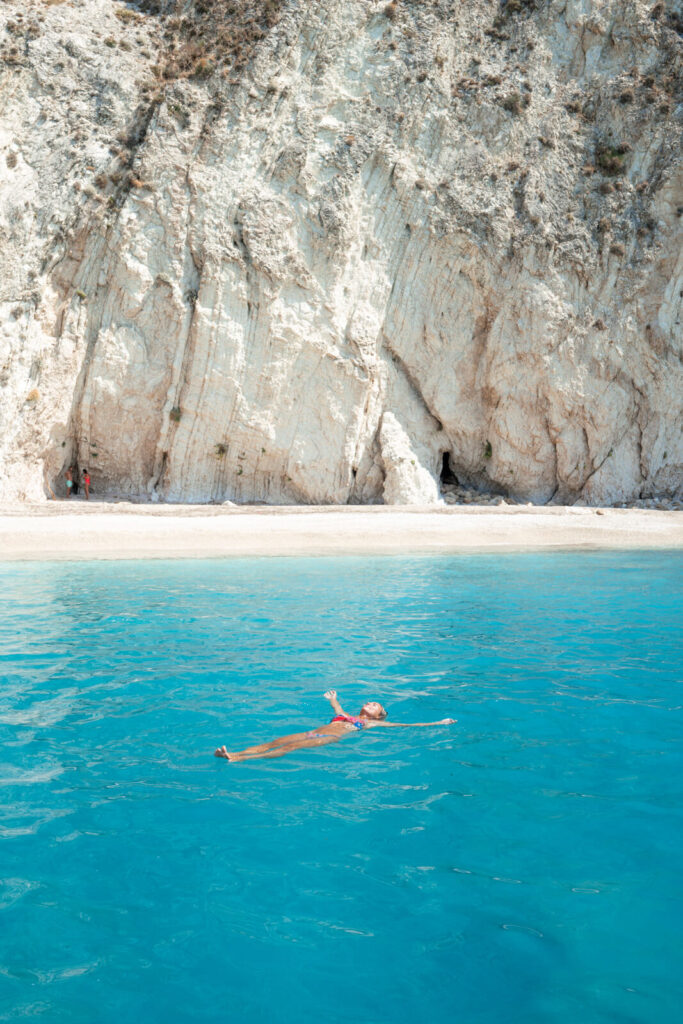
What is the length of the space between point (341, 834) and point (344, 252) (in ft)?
74.5

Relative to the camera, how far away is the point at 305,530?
18.2m

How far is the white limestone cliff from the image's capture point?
75.5 feet

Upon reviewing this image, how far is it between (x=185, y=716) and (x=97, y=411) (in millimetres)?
18600

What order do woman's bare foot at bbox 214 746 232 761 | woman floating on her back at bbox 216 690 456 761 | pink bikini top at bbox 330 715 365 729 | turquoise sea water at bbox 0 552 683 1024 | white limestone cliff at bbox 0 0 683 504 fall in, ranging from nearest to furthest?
turquoise sea water at bbox 0 552 683 1024
woman's bare foot at bbox 214 746 232 761
woman floating on her back at bbox 216 690 456 761
pink bikini top at bbox 330 715 365 729
white limestone cliff at bbox 0 0 683 504

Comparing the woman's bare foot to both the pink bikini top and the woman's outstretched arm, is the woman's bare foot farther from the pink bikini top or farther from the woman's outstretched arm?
the woman's outstretched arm

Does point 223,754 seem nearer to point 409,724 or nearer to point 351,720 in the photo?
point 351,720

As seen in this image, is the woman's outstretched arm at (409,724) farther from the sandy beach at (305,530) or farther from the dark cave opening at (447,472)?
the dark cave opening at (447,472)

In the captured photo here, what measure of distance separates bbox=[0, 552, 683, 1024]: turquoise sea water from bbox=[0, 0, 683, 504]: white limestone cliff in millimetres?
15385

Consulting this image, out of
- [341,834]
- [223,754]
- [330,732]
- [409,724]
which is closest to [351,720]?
[330,732]

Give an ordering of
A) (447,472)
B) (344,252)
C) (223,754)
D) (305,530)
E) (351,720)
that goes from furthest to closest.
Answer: (447,472) → (344,252) → (305,530) → (351,720) → (223,754)

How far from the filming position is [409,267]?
25.2m

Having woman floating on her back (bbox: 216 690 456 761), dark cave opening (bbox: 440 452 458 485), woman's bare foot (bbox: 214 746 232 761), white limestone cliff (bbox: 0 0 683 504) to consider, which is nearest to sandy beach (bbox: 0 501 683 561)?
white limestone cliff (bbox: 0 0 683 504)

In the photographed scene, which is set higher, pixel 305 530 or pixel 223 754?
pixel 305 530

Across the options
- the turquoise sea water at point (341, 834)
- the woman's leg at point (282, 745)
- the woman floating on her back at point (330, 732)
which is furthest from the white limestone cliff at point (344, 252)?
the woman's leg at point (282, 745)
